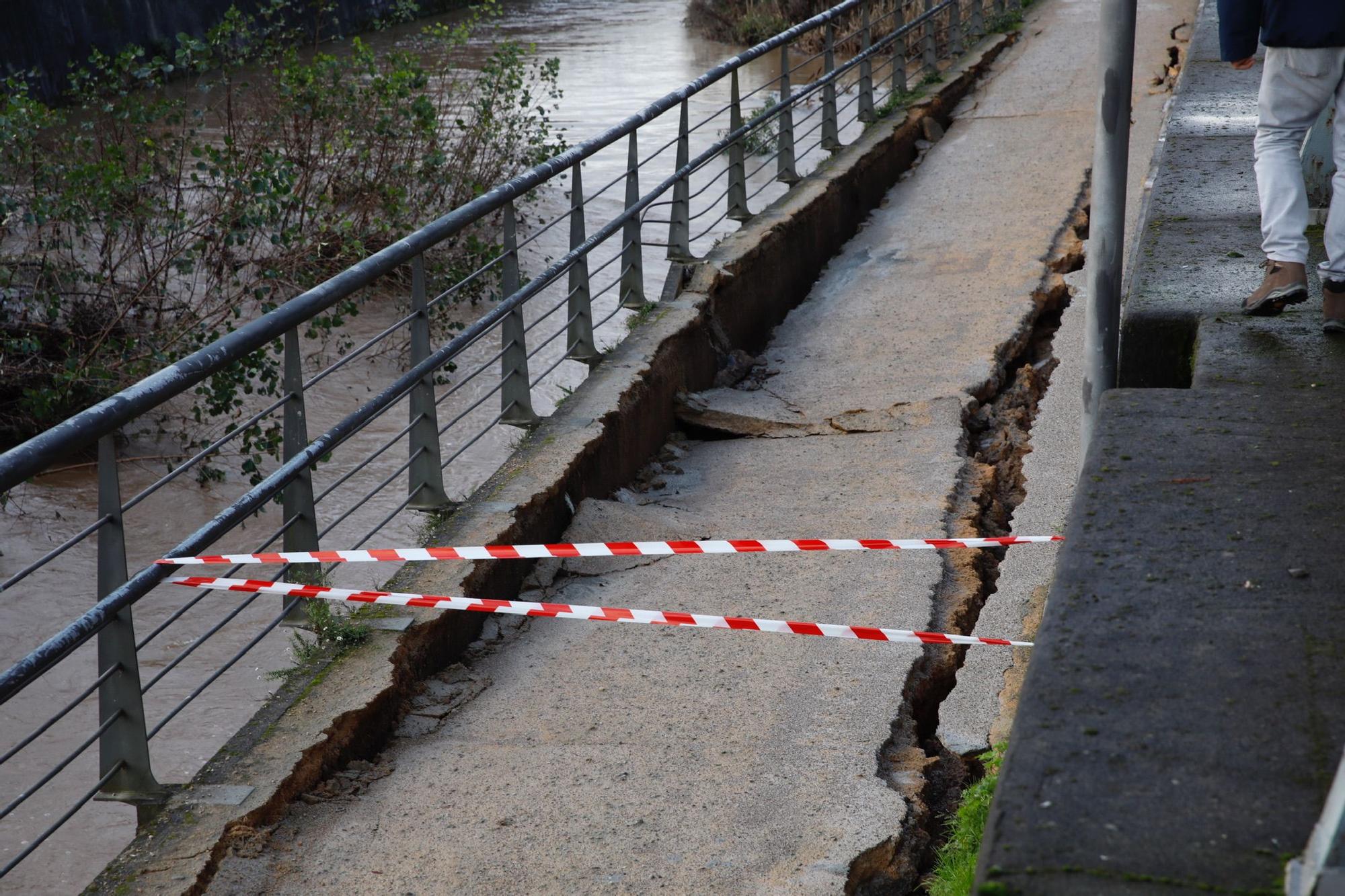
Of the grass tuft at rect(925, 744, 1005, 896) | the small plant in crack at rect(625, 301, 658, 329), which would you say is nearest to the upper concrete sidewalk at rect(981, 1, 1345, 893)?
the grass tuft at rect(925, 744, 1005, 896)

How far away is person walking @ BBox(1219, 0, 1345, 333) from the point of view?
3.98 metres

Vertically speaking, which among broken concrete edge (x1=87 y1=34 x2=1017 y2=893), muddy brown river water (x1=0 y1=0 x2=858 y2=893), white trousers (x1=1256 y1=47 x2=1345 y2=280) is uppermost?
white trousers (x1=1256 y1=47 x2=1345 y2=280)

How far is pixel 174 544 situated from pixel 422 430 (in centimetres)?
455

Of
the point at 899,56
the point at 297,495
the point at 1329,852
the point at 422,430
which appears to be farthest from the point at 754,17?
the point at 1329,852

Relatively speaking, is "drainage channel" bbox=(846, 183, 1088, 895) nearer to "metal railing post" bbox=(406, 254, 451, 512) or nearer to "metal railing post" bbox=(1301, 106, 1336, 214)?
"metal railing post" bbox=(1301, 106, 1336, 214)

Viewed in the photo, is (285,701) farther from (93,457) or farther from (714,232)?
(714,232)

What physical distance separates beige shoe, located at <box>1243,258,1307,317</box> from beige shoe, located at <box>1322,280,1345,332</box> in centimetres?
9

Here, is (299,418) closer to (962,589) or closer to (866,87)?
(962,589)

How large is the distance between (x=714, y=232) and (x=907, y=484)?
849 centimetres

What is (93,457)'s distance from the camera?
33.2 feet

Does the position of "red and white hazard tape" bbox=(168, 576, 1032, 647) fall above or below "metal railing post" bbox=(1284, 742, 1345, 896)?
below

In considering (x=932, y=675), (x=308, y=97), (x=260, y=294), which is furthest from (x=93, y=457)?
(x=932, y=675)

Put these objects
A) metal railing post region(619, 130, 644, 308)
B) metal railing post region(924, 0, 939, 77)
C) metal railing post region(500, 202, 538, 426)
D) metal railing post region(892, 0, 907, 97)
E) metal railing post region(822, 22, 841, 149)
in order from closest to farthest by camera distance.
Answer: metal railing post region(500, 202, 538, 426)
metal railing post region(619, 130, 644, 308)
metal railing post region(822, 22, 841, 149)
metal railing post region(892, 0, 907, 97)
metal railing post region(924, 0, 939, 77)

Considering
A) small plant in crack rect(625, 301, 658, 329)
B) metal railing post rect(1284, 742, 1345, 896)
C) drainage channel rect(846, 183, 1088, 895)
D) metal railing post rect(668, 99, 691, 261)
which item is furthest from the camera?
metal railing post rect(668, 99, 691, 261)
